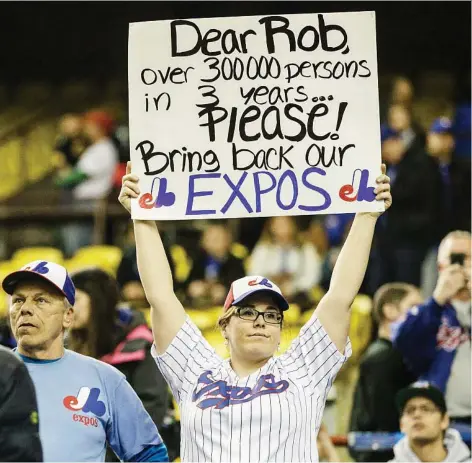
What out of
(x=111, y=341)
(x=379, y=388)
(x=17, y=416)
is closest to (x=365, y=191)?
(x=111, y=341)

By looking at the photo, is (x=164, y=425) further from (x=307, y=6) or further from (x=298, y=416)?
(x=307, y=6)

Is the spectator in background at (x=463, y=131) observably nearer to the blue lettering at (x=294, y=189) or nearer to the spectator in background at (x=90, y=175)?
the spectator in background at (x=90, y=175)

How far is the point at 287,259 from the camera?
9648 millimetres

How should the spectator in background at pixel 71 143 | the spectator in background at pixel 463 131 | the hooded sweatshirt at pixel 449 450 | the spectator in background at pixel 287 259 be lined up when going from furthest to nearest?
the spectator in background at pixel 71 143, the spectator in background at pixel 287 259, the spectator in background at pixel 463 131, the hooded sweatshirt at pixel 449 450

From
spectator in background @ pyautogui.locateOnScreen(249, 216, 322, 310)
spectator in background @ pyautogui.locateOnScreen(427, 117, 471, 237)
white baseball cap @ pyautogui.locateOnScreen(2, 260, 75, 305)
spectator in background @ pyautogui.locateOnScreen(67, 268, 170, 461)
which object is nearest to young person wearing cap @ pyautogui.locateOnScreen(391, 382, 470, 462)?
spectator in background @ pyautogui.locateOnScreen(67, 268, 170, 461)

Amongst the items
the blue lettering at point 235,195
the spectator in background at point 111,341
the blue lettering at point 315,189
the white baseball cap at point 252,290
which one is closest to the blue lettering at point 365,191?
the blue lettering at point 315,189

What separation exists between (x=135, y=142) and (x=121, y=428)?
1048 mm

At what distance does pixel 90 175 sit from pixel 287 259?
2406mm

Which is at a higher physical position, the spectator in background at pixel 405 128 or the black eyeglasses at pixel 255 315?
the spectator in background at pixel 405 128

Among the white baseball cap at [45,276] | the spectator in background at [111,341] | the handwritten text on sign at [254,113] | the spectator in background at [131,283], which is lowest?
the spectator in background at [111,341]

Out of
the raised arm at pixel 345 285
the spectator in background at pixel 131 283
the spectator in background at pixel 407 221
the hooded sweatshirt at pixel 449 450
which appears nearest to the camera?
the raised arm at pixel 345 285

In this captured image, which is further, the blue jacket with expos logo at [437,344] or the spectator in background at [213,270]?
the spectator in background at [213,270]

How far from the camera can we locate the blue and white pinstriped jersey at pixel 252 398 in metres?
3.71

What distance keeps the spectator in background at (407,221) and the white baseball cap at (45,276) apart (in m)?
4.83
